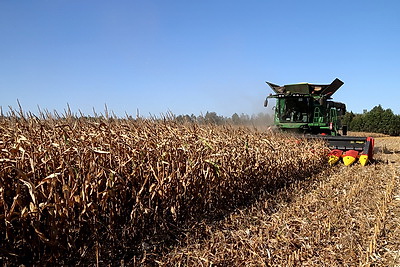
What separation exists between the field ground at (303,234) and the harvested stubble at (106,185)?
0.36m

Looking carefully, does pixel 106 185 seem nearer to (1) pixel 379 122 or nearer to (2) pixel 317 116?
(2) pixel 317 116

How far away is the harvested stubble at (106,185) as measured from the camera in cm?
238

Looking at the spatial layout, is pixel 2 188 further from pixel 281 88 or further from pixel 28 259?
pixel 281 88

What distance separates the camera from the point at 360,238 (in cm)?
321

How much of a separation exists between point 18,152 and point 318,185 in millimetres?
4985

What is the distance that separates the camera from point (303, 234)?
325cm

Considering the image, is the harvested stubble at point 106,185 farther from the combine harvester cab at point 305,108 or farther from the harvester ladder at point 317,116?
the harvester ladder at point 317,116

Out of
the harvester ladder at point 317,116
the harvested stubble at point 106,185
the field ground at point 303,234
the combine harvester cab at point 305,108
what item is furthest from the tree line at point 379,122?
the harvested stubble at point 106,185

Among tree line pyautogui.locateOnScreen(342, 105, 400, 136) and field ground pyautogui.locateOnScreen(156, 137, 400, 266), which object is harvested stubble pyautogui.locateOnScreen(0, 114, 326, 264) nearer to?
field ground pyautogui.locateOnScreen(156, 137, 400, 266)

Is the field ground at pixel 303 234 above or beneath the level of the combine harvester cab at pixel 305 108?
beneath

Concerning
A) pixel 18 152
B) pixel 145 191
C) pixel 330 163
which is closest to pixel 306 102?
pixel 330 163

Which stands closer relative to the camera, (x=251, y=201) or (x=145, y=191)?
(x=145, y=191)

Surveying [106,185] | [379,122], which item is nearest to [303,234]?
[106,185]

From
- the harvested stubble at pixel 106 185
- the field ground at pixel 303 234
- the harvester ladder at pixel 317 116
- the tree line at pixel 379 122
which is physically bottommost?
the field ground at pixel 303 234
